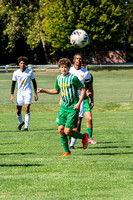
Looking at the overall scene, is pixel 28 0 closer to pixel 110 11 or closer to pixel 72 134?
pixel 110 11

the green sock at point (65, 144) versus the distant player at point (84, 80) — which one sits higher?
the distant player at point (84, 80)

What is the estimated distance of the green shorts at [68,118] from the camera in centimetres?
788

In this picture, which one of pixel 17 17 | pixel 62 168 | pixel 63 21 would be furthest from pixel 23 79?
pixel 17 17

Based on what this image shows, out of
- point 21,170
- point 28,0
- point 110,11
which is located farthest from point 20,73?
point 28,0

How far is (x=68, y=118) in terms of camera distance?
311 inches

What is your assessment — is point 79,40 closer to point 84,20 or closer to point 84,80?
point 84,80

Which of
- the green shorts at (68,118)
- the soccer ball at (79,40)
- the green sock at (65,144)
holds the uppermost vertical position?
the soccer ball at (79,40)

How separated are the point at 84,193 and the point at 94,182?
0.54m

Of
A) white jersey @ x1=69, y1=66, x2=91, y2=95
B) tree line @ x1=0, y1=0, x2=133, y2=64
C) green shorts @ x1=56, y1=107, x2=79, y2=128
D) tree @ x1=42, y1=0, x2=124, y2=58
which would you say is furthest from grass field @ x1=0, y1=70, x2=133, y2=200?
tree line @ x1=0, y1=0, x2=133, y2=64

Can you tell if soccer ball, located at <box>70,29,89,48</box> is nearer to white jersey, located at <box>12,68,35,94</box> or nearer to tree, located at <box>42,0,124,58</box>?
white jersey, located at <box>12,68,35,94</box>

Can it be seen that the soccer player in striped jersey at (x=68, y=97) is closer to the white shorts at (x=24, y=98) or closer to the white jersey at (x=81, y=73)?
the white jersey at (x=81, y=73)

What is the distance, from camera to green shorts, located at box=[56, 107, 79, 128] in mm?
7879

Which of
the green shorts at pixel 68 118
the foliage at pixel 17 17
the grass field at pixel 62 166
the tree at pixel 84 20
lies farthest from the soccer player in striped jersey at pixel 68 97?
the foliage at pixel 17 17

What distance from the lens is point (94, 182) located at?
5.46m
